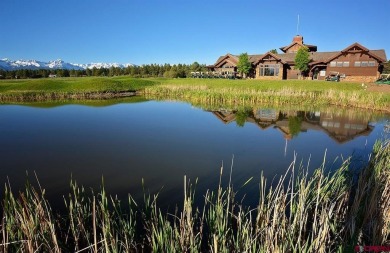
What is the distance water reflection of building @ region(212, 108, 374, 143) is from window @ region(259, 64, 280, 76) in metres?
27.8

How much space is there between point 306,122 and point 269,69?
32697 mm

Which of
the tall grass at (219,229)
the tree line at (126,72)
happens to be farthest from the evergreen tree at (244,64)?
the tall grass at (219,229)

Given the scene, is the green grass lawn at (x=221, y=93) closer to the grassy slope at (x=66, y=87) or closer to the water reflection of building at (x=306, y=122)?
the grassy slope at (x=66, y=87)

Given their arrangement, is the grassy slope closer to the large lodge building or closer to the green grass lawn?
the green grass lawn

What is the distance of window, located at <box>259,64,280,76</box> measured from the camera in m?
46.1

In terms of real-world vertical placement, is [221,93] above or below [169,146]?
above

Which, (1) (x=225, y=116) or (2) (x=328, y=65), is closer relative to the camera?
(1) (x=225, y=116)

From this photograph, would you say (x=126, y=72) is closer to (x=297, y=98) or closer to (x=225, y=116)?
(x=297, y=98)

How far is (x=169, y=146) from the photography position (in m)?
10.6

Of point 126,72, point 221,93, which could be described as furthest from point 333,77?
point 126,72

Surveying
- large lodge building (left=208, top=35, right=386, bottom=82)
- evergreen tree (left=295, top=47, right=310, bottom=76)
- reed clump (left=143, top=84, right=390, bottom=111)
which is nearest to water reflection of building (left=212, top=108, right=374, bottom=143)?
reed clump (left=143, top=84, right=390, bottom=111)

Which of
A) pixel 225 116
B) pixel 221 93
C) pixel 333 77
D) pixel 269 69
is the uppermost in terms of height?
pixel 269 69

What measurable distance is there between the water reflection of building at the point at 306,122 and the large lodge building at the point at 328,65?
27702 millimetres

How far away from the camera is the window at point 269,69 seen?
46.1 m
